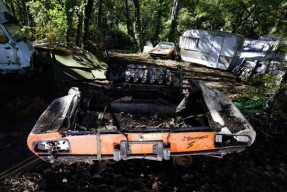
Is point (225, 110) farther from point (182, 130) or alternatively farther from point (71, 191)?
point (71, 191)

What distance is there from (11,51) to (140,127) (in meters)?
5.69

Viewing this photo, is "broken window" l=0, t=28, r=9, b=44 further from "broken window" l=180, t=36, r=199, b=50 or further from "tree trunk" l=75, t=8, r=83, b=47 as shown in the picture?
"broken window" l=180, t=36, r=199, b=50

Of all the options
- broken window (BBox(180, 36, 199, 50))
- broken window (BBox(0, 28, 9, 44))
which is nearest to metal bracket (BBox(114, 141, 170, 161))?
broken window (BBox(0, 28, 9, 44))

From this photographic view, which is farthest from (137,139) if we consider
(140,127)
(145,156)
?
(140,127)

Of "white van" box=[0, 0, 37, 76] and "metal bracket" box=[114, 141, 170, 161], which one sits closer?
"metal bracket" box=[114, 141, 170, 161]

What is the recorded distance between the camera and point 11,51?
5457 millimetres

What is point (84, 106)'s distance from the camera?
3078mm

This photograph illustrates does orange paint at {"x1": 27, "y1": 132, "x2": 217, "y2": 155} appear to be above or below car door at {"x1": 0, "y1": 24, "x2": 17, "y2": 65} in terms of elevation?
below

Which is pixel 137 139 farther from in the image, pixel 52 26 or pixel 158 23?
pixel 158 23

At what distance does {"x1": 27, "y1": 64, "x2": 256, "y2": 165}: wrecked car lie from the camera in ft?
6.88

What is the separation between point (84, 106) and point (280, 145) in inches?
171

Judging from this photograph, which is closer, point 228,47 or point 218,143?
point 218,143

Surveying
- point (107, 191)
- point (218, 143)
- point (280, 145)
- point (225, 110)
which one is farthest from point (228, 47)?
point (107, 191)

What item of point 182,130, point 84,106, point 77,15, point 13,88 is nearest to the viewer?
point 182,130
